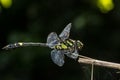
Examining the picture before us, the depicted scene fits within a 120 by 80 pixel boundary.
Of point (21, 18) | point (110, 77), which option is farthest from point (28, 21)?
point (110, 77)

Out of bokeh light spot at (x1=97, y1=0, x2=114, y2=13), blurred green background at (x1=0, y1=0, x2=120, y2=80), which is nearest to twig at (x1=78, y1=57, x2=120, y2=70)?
bokeh light spot at (x1=97, y1=0, x2=114, y2=13)

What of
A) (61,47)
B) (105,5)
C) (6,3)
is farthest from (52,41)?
(6,3)

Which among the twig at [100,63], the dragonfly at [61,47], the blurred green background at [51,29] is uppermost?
the blurred green background at [51,29]

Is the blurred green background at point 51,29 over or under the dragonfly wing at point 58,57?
over

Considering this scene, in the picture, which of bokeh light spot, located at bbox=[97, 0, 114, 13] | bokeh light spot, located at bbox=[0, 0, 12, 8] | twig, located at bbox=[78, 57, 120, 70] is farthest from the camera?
bokeh light spot, located at bbox=[0, 0, 12, 8]

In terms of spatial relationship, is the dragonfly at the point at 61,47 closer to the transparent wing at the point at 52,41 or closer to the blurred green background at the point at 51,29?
the transparent wing at the point at 52,41

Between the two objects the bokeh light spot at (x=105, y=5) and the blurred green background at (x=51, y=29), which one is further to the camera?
the blurred green background at (x=51, y=29)

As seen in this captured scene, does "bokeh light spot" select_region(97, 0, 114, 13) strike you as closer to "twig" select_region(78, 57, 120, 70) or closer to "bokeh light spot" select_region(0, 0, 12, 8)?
"bokeh light spot" select_region(0, 0, 12, 8)

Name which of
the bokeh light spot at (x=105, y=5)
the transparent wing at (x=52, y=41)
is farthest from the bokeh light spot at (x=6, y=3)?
the transparent wing at (x=52, y=41)

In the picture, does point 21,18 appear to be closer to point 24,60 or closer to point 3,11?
point 3,11
